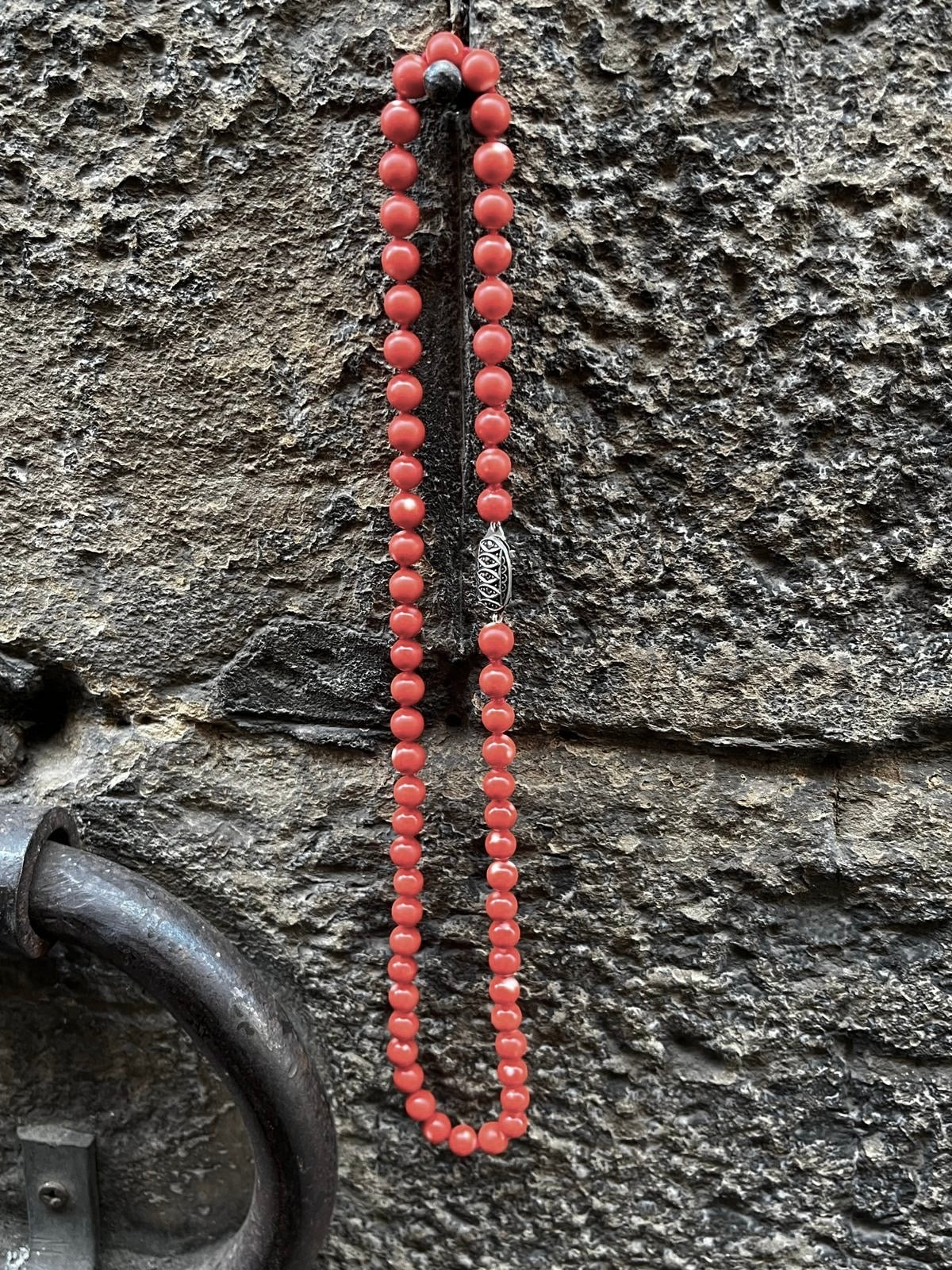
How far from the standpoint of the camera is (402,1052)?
0.52m

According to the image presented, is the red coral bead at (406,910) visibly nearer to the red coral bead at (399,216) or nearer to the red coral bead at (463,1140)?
the red coral bead at (463,1140)

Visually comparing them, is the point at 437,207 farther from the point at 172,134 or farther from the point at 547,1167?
the point at 547,1167

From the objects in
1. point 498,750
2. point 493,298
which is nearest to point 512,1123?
point 498,750

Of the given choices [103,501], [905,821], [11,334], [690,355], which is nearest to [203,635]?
[103,501]

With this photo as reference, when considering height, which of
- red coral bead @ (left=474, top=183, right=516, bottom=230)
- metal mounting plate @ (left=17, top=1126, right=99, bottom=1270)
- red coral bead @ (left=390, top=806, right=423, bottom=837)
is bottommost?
metal mounting plate @ (left=17, top=1126, right=99, bottom=1270)

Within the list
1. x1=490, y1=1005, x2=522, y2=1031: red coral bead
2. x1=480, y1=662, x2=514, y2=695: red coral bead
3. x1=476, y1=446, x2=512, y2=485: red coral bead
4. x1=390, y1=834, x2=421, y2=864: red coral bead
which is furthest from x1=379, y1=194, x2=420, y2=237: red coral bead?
x1=490, y1=1005, x2=522, y2=1031: red coral bead

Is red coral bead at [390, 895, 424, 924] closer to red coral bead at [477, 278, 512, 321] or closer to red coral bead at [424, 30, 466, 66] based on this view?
red coral bead at [477, 278, 512, 321]

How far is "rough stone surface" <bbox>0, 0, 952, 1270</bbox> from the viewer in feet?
1.42

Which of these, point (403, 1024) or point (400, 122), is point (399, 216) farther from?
point (403, 1024)

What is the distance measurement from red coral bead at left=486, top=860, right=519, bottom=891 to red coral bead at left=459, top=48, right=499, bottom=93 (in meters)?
0.39

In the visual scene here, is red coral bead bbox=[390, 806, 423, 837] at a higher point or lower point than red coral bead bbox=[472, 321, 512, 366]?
lower

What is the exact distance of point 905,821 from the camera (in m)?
0.49

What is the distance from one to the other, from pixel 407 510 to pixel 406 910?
23cm

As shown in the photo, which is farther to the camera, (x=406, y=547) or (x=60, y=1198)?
(x=60, y=1198)
